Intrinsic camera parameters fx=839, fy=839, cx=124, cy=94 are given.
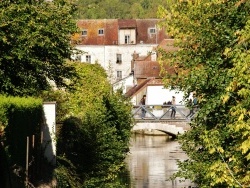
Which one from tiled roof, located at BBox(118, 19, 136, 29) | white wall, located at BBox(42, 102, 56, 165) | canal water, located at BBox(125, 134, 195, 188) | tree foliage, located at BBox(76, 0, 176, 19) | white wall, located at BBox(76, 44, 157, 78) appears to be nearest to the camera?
white wall, located at BBox(42, 102, 56, 165)

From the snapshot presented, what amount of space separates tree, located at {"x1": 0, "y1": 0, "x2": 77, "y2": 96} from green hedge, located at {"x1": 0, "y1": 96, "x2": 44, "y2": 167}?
2095 mm

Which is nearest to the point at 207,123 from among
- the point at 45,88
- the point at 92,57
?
the point at 45,88

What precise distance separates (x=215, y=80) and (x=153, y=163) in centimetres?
3209

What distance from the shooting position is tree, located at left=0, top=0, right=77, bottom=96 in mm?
23188

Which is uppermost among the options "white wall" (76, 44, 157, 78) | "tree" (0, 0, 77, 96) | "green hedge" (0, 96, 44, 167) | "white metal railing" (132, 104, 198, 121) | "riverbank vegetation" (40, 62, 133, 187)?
"tree" (0, 0, 77, 96)

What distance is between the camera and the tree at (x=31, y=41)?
76.1 feet

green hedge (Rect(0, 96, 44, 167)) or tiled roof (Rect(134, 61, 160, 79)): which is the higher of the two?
green hedge (Rect(0, 96, 44, 167))

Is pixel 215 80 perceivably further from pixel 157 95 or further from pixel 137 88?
pixel 137 88

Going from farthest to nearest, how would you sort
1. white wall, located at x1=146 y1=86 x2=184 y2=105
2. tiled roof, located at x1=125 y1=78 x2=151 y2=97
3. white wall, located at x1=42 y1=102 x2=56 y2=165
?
tiled roof, located at x1=125 y1=78 x2=151 y2=97 < white wall, located at x1=146 y1=86 x2=184 y2=105 < white wall, located at x1=42 y1=102 x2=56 y2=165

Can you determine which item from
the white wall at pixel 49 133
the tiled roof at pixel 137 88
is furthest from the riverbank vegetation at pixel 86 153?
the tiled roof at pixel 137 88

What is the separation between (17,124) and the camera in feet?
58.6

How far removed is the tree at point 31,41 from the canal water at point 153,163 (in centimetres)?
670

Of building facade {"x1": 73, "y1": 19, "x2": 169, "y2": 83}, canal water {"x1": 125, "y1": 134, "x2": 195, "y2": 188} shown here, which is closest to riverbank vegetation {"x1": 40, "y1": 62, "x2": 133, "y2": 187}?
canal water {"x1": 125, "y1": 134, "x2": 195, "y2": 188}

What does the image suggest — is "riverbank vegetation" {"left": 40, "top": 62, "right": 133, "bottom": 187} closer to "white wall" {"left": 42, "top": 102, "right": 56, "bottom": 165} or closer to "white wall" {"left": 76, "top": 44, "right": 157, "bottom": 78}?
"white wall" {"left": 42, "top": 102, "right": 56, "bottom": 165}
